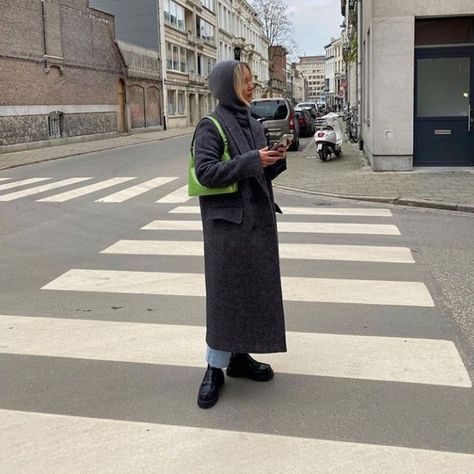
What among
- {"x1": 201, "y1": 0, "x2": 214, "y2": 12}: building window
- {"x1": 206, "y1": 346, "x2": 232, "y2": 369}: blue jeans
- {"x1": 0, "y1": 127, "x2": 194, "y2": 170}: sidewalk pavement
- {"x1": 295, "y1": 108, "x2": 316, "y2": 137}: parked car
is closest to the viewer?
{"x1": 206, "y1": 346, "x2": 232, "y2": 369}: blue jeans

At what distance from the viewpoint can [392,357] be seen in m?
4.12

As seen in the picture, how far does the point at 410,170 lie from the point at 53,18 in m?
19.9

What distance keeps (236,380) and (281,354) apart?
0.49 meters

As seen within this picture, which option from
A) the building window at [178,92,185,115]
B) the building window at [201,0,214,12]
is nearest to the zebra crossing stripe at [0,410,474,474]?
the building window at [178,92,185,115]

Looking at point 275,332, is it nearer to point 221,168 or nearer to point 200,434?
point 200,434

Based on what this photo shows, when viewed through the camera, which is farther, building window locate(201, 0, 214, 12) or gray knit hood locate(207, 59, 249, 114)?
building window locate(201, 0, 214, 12)

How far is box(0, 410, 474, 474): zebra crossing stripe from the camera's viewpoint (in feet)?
9.30

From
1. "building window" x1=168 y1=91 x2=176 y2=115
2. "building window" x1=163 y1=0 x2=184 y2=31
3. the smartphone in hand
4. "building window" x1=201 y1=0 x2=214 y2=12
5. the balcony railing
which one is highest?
"building window" x1=201 y1=0 x2=214 y2=12

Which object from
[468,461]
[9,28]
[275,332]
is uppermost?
[9,28]

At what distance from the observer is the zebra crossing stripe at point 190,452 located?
2836 millimetres

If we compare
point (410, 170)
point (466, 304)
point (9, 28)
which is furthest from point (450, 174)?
point (9, 28)

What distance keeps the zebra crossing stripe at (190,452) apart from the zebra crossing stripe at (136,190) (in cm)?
863

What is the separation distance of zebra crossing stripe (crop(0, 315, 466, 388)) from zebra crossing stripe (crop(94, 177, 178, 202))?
6948 millimetres

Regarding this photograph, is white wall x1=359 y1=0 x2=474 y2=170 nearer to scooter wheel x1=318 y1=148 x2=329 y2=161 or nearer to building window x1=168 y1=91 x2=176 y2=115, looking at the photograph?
scooter wheel x1=318 y1=148 x2=329 y2=161
